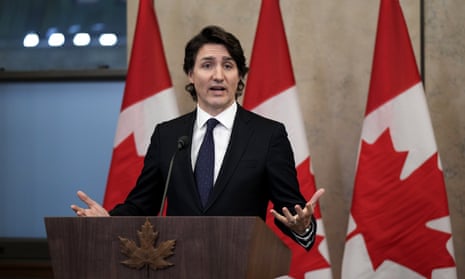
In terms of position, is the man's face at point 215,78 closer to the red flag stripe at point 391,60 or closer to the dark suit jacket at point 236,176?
the dark suit jacket at point 236,176

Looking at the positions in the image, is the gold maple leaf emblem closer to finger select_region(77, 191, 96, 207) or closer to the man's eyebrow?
finger select_region(77, 191, 96, 207)

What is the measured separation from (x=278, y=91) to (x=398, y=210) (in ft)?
3.02

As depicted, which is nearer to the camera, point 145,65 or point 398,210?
point 398,210

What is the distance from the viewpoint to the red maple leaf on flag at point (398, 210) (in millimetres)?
4223

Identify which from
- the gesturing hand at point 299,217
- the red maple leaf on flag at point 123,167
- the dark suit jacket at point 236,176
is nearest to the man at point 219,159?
the dark suit jacket at point 236,176

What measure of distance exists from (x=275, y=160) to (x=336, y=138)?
1.92m

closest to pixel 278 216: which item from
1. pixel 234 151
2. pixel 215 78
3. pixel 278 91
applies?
pixel 234 151

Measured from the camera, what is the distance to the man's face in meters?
3.17

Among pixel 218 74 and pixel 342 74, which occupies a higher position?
pixel 342 74

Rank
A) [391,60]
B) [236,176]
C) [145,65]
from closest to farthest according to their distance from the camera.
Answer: [236,176] → [391,60] → [145,65]

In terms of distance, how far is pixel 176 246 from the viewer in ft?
7.77

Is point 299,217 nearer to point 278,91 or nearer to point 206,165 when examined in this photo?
point 206,165

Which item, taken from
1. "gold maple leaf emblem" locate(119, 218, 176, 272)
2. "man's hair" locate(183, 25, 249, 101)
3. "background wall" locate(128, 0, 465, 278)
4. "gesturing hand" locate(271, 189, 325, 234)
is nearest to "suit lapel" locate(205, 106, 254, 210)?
"man's hair" locate(183, 25, 249, 101)

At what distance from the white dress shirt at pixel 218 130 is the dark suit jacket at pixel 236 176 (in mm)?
32
